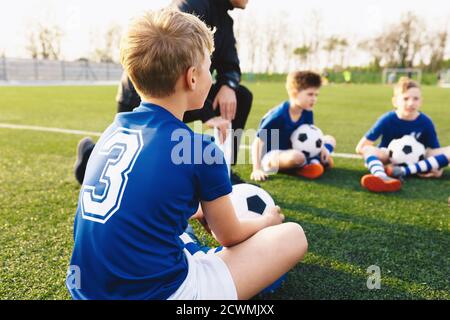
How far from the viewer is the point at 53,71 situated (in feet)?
138

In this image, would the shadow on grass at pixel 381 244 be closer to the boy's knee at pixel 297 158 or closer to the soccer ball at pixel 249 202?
the soccer ball at pixel 249 202

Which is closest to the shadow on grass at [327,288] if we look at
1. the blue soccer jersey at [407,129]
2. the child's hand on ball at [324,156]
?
the child's hand on ball at [324,156]

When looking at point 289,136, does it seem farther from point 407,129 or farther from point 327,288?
point 327,288

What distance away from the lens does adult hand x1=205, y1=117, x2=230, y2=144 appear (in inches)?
125

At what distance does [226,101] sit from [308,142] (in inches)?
51.8

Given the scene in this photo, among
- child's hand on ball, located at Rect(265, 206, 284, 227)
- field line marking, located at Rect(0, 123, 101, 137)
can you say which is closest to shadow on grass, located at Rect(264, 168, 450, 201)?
child's hand on ball, located at Rect(265, 206, 284, 227)

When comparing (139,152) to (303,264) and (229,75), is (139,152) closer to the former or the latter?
(303,264)

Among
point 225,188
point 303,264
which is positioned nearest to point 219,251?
point 225,188

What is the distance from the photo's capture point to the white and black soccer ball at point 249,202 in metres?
2.38

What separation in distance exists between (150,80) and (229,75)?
2.03 m

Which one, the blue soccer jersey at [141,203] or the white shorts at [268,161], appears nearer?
the blue soccer jersey at [141,203]

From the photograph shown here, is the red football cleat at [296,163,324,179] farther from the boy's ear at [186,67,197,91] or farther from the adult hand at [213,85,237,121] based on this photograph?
the boy's ear at [186,67,197,91]

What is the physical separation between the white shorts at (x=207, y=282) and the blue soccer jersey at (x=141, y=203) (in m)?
0.04
